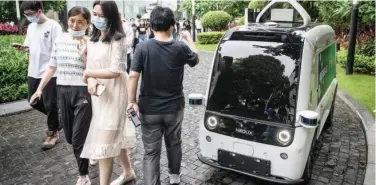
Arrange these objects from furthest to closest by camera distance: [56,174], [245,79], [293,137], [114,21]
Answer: [56,174], [245,79], [293,137], [114,21]

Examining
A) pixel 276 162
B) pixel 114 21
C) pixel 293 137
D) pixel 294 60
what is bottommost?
pixel 276 162

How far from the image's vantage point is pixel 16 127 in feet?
19.9

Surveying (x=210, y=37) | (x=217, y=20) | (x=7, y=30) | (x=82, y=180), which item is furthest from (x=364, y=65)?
(x=7, y=30)

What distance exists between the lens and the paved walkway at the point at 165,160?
13.7 ft

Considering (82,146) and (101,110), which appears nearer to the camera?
(101,110)

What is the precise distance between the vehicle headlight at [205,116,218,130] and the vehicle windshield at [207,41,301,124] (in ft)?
0.35

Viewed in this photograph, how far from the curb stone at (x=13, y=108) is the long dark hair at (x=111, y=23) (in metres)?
4.30

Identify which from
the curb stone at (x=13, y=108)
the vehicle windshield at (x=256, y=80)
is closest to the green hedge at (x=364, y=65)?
the vehicle windshield at (x=256, y=80)

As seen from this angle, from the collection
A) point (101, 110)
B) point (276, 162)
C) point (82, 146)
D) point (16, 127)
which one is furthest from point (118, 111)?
point (16, 127)

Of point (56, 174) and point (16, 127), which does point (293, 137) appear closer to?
point (56, 174)

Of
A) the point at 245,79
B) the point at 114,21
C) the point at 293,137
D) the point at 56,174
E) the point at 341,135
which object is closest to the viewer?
the point at 114,21

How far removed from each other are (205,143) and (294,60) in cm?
137

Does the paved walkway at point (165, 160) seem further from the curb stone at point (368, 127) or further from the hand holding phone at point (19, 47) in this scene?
the hand holding phone at point (19, 47)

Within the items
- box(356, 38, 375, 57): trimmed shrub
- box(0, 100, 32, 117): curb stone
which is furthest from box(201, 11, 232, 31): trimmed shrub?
box(0, 100, 32, 117): curb stone
